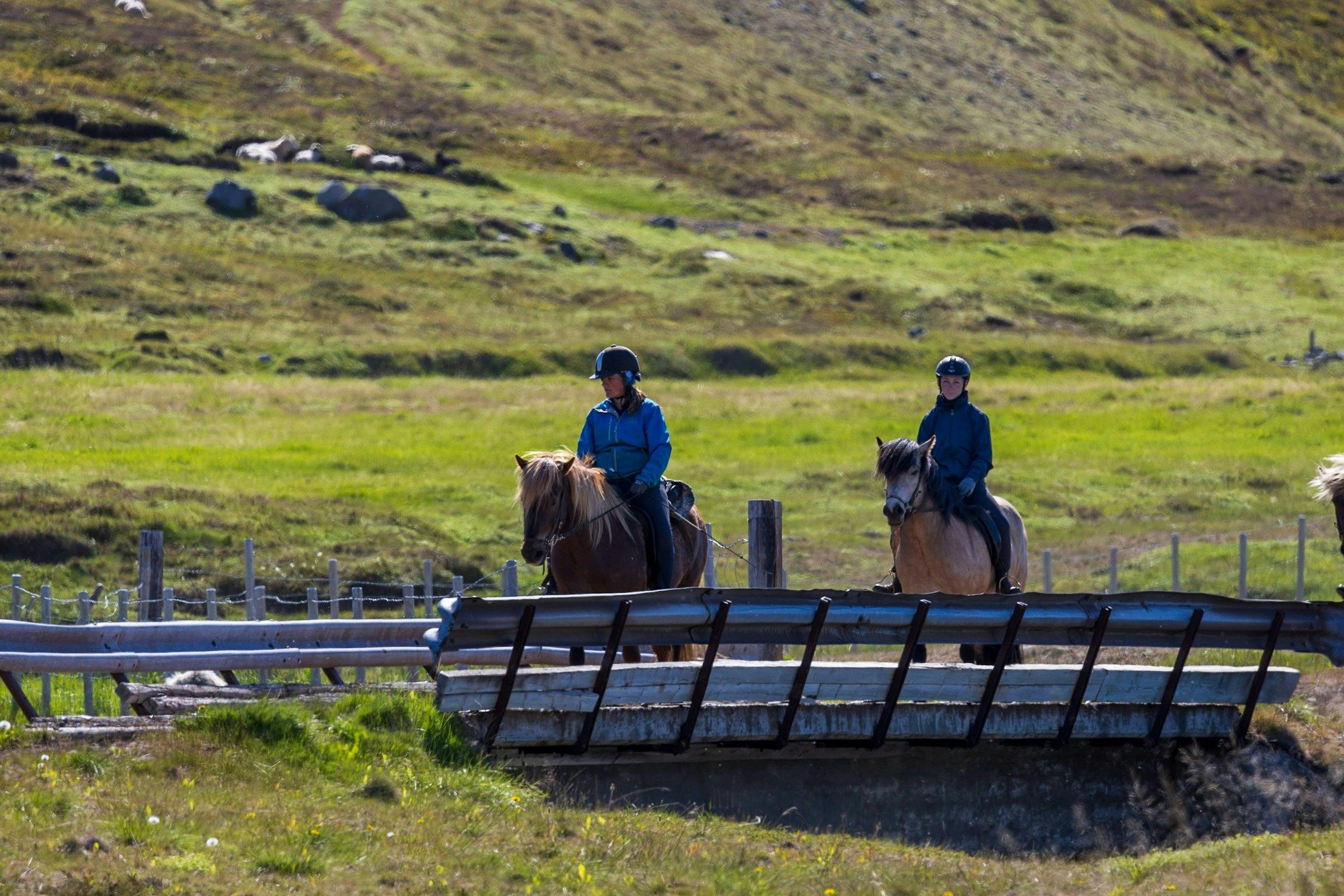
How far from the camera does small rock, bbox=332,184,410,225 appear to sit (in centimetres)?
7362

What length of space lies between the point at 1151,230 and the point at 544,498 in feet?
264

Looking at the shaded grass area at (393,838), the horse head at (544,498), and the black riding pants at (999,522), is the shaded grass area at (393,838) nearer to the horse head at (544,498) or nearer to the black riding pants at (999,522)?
the horse head at (544,498)

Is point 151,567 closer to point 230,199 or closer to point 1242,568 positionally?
point 1242,568

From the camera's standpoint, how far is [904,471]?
13898 millimetres

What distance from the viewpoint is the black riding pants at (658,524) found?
13.2 meters

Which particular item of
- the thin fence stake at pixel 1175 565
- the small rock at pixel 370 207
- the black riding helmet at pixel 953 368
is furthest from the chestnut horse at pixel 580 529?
the small rock at pixel 370 207

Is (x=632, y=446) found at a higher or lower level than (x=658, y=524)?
higher

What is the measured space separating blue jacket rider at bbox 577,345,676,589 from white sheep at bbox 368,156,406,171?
7212 centimetres

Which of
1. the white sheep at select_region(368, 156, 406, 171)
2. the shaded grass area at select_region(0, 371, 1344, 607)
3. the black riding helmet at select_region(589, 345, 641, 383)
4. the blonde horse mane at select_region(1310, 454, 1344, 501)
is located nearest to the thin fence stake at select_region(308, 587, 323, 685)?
the shaded grass area at select_region(0, 371, 1344, 607)

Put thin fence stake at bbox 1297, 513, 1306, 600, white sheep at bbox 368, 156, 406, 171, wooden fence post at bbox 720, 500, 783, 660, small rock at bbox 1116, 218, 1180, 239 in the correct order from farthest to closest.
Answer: small rock at bbox 1116, 218, 1180, 239 < white sheep at bbox 368, 156, 406, 171 < thin fence stake at bbox 1297, 513, 1306, 600 < wooden fence post at bbox 720, 500, 783, 660

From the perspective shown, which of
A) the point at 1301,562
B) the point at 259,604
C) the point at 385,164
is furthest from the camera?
the point at 385,164

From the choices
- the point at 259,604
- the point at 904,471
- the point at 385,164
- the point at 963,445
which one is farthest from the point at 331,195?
the point at 904,471

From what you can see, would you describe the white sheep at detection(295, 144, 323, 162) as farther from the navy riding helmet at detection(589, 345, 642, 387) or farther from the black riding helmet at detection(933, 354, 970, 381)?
the navy riding helmet at detection(589, 345, 642, 387)

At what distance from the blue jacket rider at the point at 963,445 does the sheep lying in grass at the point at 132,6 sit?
104m
